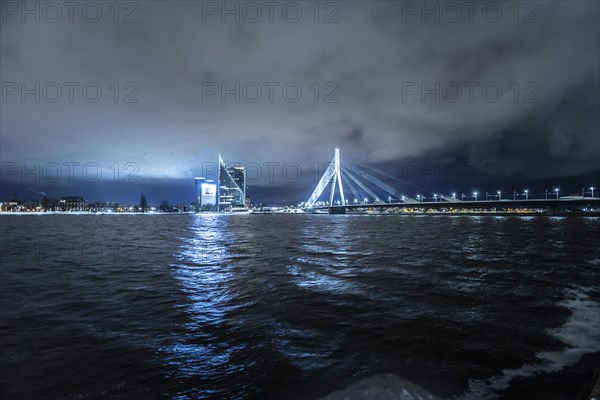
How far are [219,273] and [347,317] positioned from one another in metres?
7.79

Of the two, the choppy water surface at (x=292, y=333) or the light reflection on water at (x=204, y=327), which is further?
the light reflection on water at (x=204, y=327)

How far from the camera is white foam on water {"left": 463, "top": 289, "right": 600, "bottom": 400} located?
15.5 feet

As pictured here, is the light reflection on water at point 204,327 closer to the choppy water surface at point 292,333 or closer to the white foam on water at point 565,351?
the choppy water surface at point 292,333

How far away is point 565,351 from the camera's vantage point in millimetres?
5934

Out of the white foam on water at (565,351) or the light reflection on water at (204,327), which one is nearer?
the white foam on water at (565,351)

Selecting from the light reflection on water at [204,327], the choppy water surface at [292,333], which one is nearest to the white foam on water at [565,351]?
the choppy water surface at [292,333]

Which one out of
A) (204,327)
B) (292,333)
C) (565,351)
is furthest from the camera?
(204,327)

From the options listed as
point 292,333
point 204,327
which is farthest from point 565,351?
point 204,327

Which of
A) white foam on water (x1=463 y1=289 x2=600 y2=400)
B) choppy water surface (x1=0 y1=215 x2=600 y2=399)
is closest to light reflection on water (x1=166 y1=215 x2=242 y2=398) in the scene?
choppy water surface (x1=0 y1=215 x2=600 y2=399)

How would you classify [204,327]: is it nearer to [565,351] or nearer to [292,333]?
[292,333]

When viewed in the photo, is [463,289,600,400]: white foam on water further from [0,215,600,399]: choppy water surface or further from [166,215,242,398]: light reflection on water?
[166,215,242,398]: light reflection on water

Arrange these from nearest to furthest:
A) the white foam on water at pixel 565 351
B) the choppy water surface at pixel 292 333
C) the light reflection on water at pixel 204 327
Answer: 1. the white foam on water at pixel 565 351
2. the choppy water surface at pixel 292 333
3. the light reflection on water at pixel 204 327

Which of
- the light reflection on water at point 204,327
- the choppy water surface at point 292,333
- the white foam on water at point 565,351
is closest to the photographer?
the white foam on water at point 565,351

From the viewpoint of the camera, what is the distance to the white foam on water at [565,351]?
15.5 ft
